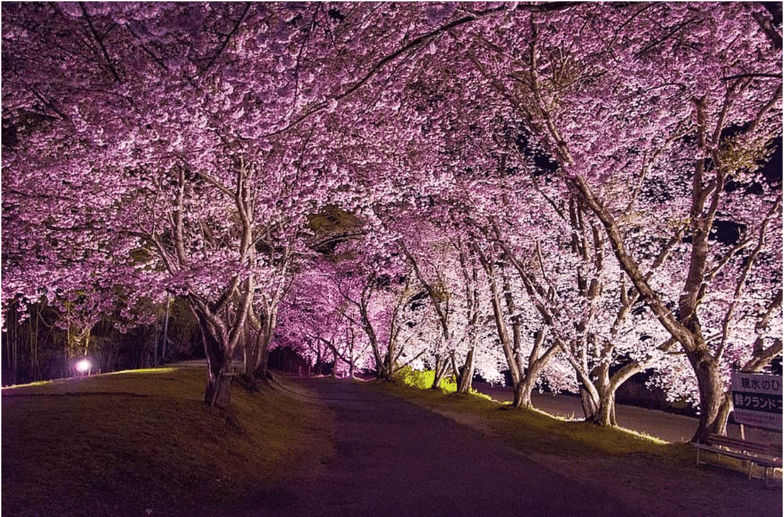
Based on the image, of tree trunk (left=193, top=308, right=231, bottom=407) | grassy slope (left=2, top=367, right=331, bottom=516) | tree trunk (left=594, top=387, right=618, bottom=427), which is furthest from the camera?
tree trunk (left=594, top=387, right=618, bottom=427)

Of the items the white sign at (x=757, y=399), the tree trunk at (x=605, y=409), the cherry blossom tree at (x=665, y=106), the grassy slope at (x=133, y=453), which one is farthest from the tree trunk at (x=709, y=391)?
the grassy slope at (x=133, y=453)

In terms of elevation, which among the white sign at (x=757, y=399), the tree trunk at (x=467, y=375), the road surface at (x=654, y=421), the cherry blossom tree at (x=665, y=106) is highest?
the cherry blossom tree at (x=665, y=106)

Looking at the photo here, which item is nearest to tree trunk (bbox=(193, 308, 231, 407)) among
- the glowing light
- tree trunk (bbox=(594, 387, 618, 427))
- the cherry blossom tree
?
the cherry blossom tree

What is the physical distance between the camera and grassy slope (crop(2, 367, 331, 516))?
7.28 m

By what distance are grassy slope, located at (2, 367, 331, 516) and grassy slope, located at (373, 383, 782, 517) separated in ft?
15.7

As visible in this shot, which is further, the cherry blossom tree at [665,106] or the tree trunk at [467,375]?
the tree trunk at [467,375]

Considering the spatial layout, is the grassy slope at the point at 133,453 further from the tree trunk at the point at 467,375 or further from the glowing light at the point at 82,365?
the tree trunk at the point at 467,375

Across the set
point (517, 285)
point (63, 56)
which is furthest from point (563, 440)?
point (63, 56)

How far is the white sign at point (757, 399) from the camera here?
32.7 feet

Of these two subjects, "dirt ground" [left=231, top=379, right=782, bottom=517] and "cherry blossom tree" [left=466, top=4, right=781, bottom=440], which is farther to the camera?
"cherry blossom tree" [left=466, top=4, right=781, bottom=440]

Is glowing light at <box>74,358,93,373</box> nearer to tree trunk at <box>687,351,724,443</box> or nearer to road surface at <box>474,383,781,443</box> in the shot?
road surface at <box>474,383,781,443</box>

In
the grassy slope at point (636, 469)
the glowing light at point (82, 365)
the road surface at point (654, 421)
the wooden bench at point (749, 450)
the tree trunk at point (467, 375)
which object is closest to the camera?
the grassy slope at point (636, 469)

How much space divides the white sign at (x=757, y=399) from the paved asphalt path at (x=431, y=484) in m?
3.11

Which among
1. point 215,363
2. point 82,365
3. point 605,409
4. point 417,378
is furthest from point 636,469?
point 417,378
